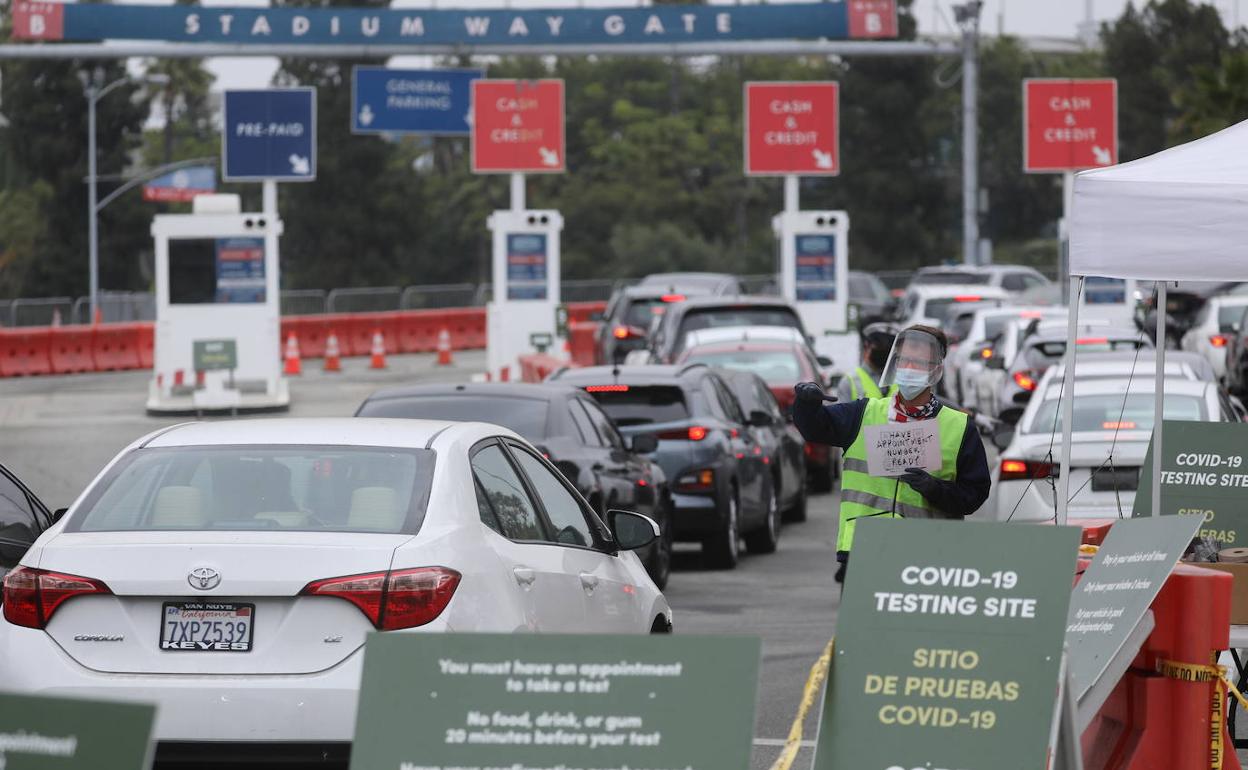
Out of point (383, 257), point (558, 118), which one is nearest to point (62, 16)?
point (558, 118)

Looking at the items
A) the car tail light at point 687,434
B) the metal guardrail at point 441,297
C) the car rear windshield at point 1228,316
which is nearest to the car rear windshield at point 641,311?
the car rear windshield at point 1228,316

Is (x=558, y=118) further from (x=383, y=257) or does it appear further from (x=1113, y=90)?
(x=383, y=257)

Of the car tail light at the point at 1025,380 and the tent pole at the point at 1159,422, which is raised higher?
the tent pole at the point at 1159,422

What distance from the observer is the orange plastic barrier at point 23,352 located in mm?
41375

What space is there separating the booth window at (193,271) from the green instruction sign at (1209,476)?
25358 millimetres

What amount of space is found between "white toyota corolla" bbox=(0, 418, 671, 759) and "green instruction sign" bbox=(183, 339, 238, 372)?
24.4 m

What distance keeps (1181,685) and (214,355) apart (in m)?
26.4

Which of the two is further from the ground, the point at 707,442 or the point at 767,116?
the point at 767,116

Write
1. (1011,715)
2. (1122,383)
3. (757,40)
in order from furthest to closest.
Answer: (757,40)
(1122,383)
(1011,715)

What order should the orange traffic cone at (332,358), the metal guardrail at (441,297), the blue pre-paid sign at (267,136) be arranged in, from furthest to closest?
the metal guardrail at (441,297) → the orange traffic cone at (332,358) → the blue pre-paid sign at (267,136)

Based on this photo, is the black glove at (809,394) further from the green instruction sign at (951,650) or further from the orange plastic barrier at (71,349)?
the orange plastic barrier at (71,349)

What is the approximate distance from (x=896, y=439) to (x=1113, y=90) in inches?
1399

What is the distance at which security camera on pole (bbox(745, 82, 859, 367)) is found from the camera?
38.5m

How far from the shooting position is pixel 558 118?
4019 cm
